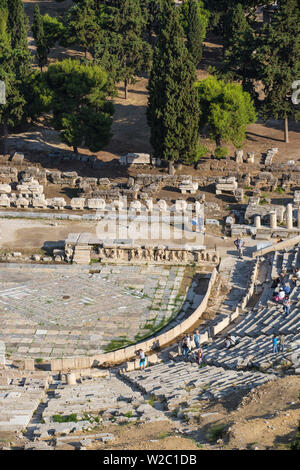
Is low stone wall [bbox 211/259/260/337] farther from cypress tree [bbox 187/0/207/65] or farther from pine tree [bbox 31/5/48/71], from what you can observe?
pine tree [bbox 31/5/48/71]

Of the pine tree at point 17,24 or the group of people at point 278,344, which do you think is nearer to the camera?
the group of people at point 278,344

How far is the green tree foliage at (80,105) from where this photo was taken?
261ft

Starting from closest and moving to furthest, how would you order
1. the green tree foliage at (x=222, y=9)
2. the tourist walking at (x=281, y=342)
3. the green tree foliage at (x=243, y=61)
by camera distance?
the tourist walking at (x=281, y=342) < the green tree foliage at (x=243, y=61) < the green tree foliage at (x=222, y=9)

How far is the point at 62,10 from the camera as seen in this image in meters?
117

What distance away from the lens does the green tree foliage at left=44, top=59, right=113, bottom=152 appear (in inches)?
3135

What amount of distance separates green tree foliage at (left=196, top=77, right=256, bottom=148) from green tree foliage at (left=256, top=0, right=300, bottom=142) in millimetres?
3795

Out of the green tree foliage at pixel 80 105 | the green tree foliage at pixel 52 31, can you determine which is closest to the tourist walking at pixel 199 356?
the green tree foliage at pixel 80 105

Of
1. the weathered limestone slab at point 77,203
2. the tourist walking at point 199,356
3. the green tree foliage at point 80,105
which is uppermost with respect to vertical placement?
the green tree foliage at point 80,105

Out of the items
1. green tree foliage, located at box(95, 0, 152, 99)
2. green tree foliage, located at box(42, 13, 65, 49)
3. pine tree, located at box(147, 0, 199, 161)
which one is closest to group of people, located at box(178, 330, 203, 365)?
pine tree, located at box(147, 0, 199, 161)

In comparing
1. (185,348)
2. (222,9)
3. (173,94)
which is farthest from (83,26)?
(185,348)

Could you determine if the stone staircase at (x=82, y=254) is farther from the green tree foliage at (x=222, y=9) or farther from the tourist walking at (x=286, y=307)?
the green tree foliage at (x=222, y=9)

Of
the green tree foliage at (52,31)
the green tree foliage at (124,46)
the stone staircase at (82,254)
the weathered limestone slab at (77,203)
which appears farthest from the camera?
the green tree foliage at (52,31)

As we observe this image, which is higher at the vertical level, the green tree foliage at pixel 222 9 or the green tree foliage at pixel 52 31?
the green tree foliage at pixel 222 9

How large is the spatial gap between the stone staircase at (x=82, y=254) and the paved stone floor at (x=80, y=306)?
0.83 meters
